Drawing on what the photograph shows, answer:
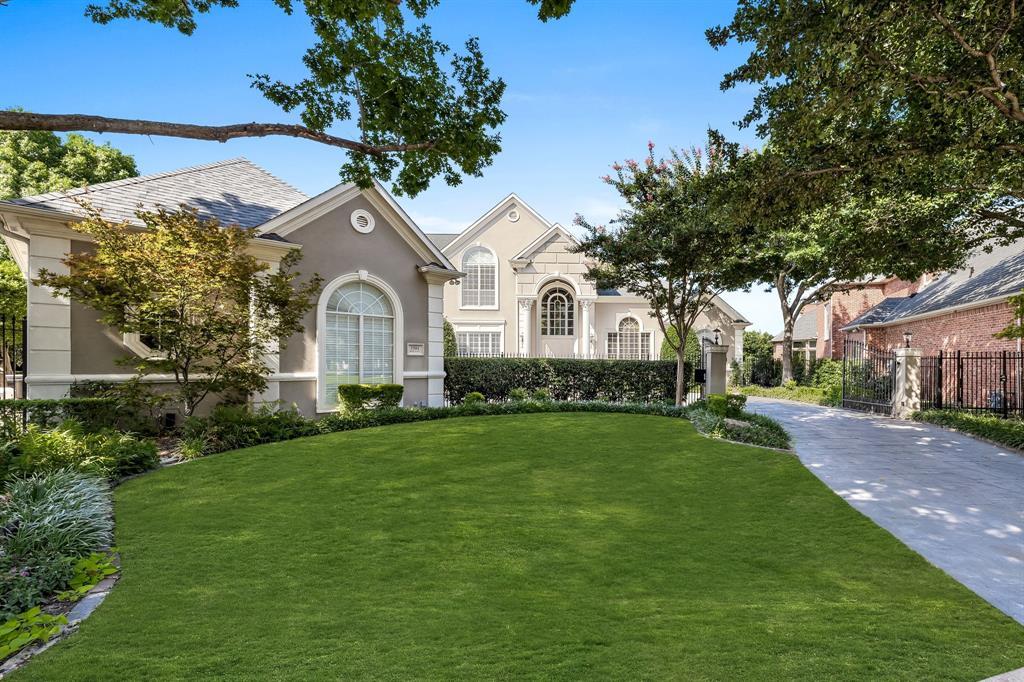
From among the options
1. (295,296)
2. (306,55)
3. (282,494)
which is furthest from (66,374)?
(306,55)

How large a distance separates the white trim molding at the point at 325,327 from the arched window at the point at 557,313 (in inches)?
511

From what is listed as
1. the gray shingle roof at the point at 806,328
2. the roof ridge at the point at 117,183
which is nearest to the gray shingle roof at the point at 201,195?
the roof ridge at the point at 117,183

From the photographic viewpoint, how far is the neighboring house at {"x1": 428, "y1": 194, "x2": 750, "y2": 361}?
2616 cm

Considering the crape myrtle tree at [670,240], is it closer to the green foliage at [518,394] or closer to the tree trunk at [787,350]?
the green foliage at [518,394]

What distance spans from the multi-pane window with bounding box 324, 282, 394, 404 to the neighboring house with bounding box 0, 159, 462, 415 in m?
0.03

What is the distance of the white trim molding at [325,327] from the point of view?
1305cm

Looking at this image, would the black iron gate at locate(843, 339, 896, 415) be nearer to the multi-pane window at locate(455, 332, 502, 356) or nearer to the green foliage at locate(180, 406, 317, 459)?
the multi-pane window at locate(455, 332, 502, 356)

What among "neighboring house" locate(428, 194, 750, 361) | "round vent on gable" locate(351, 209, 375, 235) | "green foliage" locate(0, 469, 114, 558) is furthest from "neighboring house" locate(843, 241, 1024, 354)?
"green foliage" locate(0, 469, 114, 558)

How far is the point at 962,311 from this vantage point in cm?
1841

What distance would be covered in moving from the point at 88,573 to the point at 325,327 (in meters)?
9.13

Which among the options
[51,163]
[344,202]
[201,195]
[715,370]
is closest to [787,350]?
[715,370]

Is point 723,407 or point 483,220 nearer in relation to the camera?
point 723,407

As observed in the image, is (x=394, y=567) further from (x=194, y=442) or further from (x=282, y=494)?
(x=194, y=442)

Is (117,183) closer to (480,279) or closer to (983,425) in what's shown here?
(480,279)
